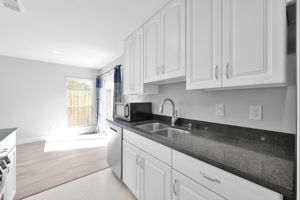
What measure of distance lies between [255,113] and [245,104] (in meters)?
0.11

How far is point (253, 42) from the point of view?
0.86 m

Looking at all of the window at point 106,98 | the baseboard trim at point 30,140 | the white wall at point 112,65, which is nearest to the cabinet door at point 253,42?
the white wall at point 112,65

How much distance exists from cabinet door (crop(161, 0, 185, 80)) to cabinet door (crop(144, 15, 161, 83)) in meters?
0.09

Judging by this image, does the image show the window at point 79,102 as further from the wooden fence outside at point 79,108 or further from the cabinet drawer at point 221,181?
the cabinet drawer at point 221,181

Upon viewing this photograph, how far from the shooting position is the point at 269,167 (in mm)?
683

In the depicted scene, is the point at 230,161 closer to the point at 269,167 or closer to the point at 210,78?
the point at 269,167

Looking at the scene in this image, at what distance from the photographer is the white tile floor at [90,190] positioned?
1.66m

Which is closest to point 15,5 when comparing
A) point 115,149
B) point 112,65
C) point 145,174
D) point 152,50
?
point 152,50

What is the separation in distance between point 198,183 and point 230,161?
0.91ft

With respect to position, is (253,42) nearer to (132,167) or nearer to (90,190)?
(132,167)

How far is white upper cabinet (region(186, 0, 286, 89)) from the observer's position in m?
0.78

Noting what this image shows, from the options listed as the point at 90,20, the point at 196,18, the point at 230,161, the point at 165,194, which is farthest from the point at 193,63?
the point at 90,20

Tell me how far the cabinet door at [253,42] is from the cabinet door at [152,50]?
806 mm

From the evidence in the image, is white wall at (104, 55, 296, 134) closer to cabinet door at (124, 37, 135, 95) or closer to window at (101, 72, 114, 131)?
cabinet door at (124, 37, 135, 95)
